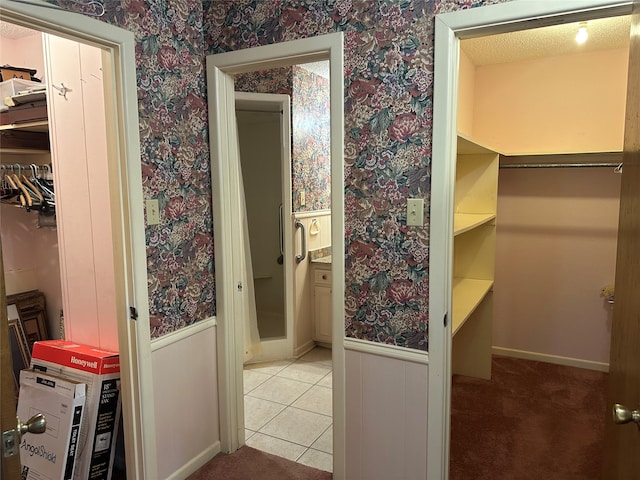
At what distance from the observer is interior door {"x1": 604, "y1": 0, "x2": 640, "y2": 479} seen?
3.25ft

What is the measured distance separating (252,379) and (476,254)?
196 centimetres

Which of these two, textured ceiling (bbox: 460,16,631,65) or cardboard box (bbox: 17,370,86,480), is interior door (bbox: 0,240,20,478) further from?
textured ceiling (bbox: 460,16,631,65)

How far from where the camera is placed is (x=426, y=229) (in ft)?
6.01

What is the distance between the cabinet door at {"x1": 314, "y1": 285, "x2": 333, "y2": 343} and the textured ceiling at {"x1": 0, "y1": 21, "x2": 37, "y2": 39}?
2782mm

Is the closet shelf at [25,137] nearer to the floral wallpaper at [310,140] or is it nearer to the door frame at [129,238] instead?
the door frame at [129,238]

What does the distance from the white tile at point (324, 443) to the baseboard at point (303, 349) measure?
118cm

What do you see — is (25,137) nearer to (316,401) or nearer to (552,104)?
(316,401)

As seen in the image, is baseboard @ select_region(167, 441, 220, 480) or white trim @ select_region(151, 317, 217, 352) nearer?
white trim @ select_region(151, 317, 217, 352)

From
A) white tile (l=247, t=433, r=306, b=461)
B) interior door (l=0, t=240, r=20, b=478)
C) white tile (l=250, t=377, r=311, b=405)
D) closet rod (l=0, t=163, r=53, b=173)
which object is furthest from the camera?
white tile (l=250, t=377, r=311, b=405)

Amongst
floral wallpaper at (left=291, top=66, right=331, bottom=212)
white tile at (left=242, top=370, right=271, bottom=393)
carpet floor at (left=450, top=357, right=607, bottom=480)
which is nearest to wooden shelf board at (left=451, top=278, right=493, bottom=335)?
carpet floor at (left=450, top=357, right=607, bottom=480)

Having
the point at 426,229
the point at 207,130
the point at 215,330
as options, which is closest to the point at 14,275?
the point at 215,330

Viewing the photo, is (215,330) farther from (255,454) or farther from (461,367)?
(461,367)

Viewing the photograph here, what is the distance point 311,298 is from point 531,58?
265cm

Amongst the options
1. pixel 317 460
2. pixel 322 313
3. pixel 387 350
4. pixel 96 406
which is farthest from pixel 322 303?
pixel 96 406
